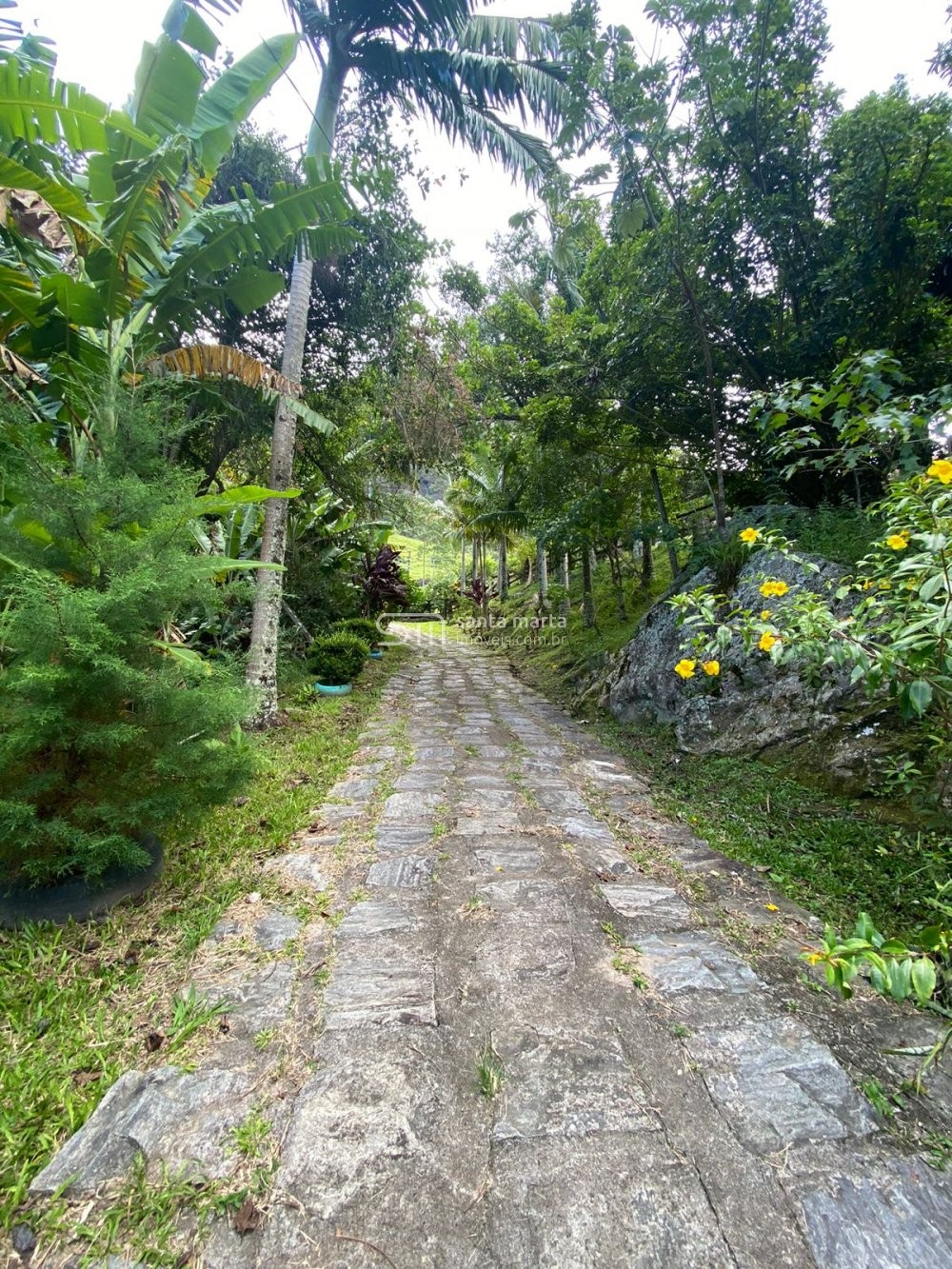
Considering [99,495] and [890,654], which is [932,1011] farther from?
[99,495]

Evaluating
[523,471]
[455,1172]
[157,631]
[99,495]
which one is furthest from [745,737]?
[523,471]

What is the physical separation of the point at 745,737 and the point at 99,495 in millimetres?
4069

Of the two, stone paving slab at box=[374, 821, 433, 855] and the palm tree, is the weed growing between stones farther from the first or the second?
the palm tree

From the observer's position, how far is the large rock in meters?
2.99

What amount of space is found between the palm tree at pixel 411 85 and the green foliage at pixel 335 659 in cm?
150

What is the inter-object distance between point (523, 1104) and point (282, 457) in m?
4.68

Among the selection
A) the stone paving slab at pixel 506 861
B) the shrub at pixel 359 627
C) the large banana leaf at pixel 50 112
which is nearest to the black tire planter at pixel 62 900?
the stone paving slab at pixel 506 861

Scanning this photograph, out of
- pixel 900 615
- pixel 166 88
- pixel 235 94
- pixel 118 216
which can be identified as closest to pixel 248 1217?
pixel 900 615

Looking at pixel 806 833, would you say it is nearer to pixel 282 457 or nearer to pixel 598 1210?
pixel 598 1210

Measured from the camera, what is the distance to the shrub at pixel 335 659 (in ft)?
20.5

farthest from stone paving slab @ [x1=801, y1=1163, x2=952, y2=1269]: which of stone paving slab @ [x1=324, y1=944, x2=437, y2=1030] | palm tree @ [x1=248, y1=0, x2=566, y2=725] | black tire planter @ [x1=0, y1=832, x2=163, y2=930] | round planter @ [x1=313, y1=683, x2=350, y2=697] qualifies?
round planter @ [x1=313, y1=683, x2=350, y2=697]

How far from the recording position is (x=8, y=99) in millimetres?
2480

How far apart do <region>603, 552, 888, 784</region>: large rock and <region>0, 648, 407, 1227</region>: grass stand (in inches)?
107

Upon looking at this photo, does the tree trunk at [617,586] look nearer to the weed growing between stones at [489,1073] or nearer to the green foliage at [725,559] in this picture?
the green foliage at [725,559]
